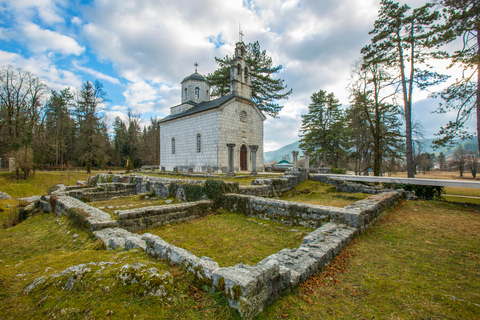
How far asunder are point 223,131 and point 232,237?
48.2 feet

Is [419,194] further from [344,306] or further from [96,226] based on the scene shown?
[96,226]

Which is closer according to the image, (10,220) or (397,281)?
(397,281)

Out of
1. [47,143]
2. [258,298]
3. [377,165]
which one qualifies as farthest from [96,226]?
[47,143]

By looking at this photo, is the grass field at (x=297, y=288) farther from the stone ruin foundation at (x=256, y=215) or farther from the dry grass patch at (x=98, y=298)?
the stone ruin foundation at (x=256, y=215)

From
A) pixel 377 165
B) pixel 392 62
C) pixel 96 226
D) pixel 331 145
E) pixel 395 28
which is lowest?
pixel 96 226

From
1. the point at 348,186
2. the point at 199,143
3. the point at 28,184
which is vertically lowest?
the point at 28,184

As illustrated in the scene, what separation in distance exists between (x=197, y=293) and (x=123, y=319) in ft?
2.60

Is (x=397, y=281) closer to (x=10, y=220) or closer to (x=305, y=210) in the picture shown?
(x=305, y=210)

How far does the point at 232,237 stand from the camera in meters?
4.89

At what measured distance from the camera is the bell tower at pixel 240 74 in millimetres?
20127

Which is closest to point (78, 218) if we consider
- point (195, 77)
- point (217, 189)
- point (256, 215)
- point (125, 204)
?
point (125, 204)

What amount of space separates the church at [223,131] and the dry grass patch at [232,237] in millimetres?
11148

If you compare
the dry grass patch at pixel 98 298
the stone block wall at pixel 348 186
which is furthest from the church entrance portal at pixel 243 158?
the dry grass patch at pixel 98 298

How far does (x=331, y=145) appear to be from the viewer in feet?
94.5
